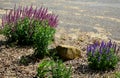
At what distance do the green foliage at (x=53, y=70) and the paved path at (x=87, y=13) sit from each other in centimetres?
466

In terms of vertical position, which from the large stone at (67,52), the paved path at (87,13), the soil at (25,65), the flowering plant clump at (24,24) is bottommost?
the paved path at (87,13)

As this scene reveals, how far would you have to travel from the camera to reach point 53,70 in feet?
19.9

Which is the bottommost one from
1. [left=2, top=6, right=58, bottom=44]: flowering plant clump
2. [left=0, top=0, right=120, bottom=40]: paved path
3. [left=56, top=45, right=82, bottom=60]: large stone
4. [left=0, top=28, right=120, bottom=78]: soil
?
[left=0, top=0, right=120, bottom=40]: paved path

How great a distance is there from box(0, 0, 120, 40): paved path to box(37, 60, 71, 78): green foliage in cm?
466

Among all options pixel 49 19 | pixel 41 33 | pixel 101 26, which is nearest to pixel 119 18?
pixel 101 26

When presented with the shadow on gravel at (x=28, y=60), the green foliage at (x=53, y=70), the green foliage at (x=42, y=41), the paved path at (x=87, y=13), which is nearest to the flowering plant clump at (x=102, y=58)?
the green foliage at (x=53, y=70)

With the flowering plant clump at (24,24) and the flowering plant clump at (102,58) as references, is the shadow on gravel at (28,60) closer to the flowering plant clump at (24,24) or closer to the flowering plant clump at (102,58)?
the flowering plant clump at (24,24)

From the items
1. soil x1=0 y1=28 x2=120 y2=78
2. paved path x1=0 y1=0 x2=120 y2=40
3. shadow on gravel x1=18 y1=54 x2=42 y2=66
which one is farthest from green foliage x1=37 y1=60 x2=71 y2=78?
paved path x1=0 y1=0 x2=120 y2=40

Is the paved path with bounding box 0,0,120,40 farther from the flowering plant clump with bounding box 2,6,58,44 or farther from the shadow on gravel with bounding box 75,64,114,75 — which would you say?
the shadow on gravel with bounding box 75,64,114,75

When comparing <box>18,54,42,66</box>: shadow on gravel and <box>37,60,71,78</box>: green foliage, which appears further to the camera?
<box>18,54,42,66</box>: shadow on gravel

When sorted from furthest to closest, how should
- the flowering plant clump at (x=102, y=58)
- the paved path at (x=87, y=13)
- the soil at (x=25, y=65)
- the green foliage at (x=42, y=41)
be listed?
the paved path at (x=87, y=13), the green foliage at (x=42, y=41), the flowering plant clump at (x=102, y=58), the soil at (x=25, y=65)

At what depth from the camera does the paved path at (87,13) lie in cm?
1189

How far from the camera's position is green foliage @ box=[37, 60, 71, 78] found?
5973 millimetres

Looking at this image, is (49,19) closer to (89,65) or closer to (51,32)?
(51,32)
